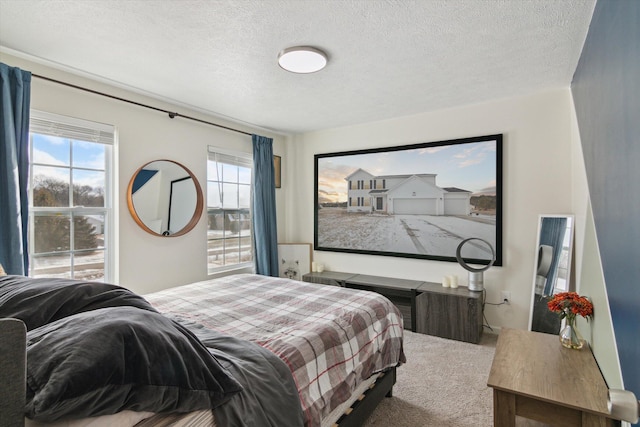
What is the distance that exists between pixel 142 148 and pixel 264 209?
64.8 inches

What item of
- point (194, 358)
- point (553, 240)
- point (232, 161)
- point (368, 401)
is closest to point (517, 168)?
point (553, 240)

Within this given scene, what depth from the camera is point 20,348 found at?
65cm

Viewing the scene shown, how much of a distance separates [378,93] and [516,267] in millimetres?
2324

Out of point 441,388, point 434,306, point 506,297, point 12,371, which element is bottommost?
point 441,388

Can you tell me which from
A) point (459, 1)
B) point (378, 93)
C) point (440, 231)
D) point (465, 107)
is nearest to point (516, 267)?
point (440, 231)

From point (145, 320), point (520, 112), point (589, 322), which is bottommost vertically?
point (589, 322)

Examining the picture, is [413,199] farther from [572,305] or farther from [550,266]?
Result: [572,305]

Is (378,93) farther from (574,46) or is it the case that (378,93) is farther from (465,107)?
(574,46)

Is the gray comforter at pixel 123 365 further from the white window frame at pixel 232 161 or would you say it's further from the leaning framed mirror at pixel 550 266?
the leaning framed mirror at pixel 550 266

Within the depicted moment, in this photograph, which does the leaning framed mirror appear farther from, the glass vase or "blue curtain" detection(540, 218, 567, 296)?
the glass vase

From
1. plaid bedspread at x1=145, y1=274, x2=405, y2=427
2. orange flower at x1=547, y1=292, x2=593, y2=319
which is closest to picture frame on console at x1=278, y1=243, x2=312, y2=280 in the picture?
plaid bedspread at x1=145, y1=274, x2=405, y2=427

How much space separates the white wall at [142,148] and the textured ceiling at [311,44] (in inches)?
7.5

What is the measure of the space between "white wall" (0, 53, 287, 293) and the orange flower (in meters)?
3.34

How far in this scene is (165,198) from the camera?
3365 millimetres
